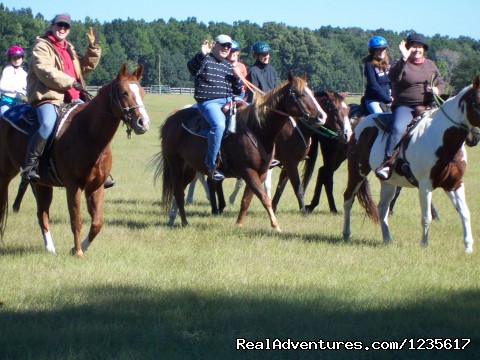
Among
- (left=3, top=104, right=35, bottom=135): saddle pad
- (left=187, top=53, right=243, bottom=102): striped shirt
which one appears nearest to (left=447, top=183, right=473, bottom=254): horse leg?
(left=187, top=53, right=243, bottom=102): striped shirt

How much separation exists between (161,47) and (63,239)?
4659 inches

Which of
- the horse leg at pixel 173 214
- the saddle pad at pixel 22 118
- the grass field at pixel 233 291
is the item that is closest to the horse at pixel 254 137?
the horse leg at pixel 173 214

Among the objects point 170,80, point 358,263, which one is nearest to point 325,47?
point 170,80

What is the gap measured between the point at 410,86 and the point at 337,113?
227 cm

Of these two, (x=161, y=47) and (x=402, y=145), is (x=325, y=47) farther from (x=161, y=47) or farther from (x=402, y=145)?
(x=402, y=145)

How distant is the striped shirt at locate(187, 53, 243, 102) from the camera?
12938 millimetres

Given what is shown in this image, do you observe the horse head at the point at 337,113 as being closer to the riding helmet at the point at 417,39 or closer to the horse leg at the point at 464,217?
the riding helmet at the point at 417,39

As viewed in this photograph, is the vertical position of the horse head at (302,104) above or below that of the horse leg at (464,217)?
above

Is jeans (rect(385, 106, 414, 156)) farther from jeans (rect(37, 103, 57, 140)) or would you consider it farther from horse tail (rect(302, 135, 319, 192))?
jeans (rect(37, 103, 57, 140))

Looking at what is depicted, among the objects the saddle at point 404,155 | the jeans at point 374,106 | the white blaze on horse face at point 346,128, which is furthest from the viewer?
the jeans at point 374,106

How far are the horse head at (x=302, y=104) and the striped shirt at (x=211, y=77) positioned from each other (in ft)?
3.76

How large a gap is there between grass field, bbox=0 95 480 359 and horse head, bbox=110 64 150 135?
5.39ft

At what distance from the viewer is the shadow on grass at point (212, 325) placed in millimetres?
6293

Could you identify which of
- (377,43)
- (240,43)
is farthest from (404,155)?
(240,43)
